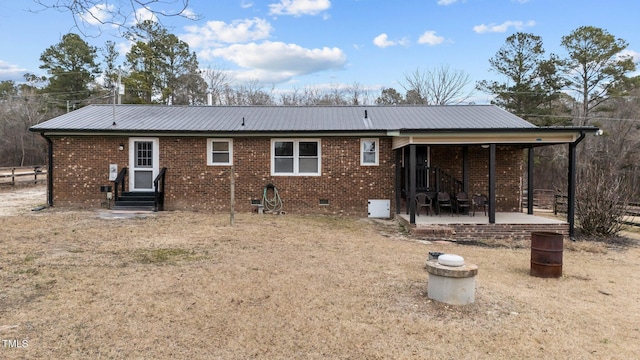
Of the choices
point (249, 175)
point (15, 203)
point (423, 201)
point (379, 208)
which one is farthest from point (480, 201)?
point (15, 203)

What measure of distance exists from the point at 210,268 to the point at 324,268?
1710 mm

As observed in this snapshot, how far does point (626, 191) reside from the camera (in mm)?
11141

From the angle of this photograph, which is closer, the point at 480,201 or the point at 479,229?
the point at 479,229

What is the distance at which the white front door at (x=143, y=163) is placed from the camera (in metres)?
12.9

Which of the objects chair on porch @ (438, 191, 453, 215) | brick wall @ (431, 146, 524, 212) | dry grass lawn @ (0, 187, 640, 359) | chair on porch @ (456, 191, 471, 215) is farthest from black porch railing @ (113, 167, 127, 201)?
chair on porch @ (456, 191, 471, 215)

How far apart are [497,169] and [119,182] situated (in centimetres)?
1172

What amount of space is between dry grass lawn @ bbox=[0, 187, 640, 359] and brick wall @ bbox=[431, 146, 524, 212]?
14.6 feet

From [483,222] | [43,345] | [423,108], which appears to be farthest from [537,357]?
[423,108]

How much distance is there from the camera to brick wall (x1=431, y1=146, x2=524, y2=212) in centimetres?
1272

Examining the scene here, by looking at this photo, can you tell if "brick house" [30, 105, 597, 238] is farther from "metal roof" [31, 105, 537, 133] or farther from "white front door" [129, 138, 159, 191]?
"metal roof" [31, 105, 537, 133]

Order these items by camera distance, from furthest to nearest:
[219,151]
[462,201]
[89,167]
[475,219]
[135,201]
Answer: [219,151] → [89,167] → [135,201] → [462,201] → [475,219]

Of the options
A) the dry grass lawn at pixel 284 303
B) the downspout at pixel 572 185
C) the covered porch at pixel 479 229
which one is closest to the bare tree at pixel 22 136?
the dry grass lawn at pixel 284 303

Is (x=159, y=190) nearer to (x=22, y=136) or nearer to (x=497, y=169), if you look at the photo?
(x=497, y=169)

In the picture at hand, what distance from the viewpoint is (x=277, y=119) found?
14258mm
